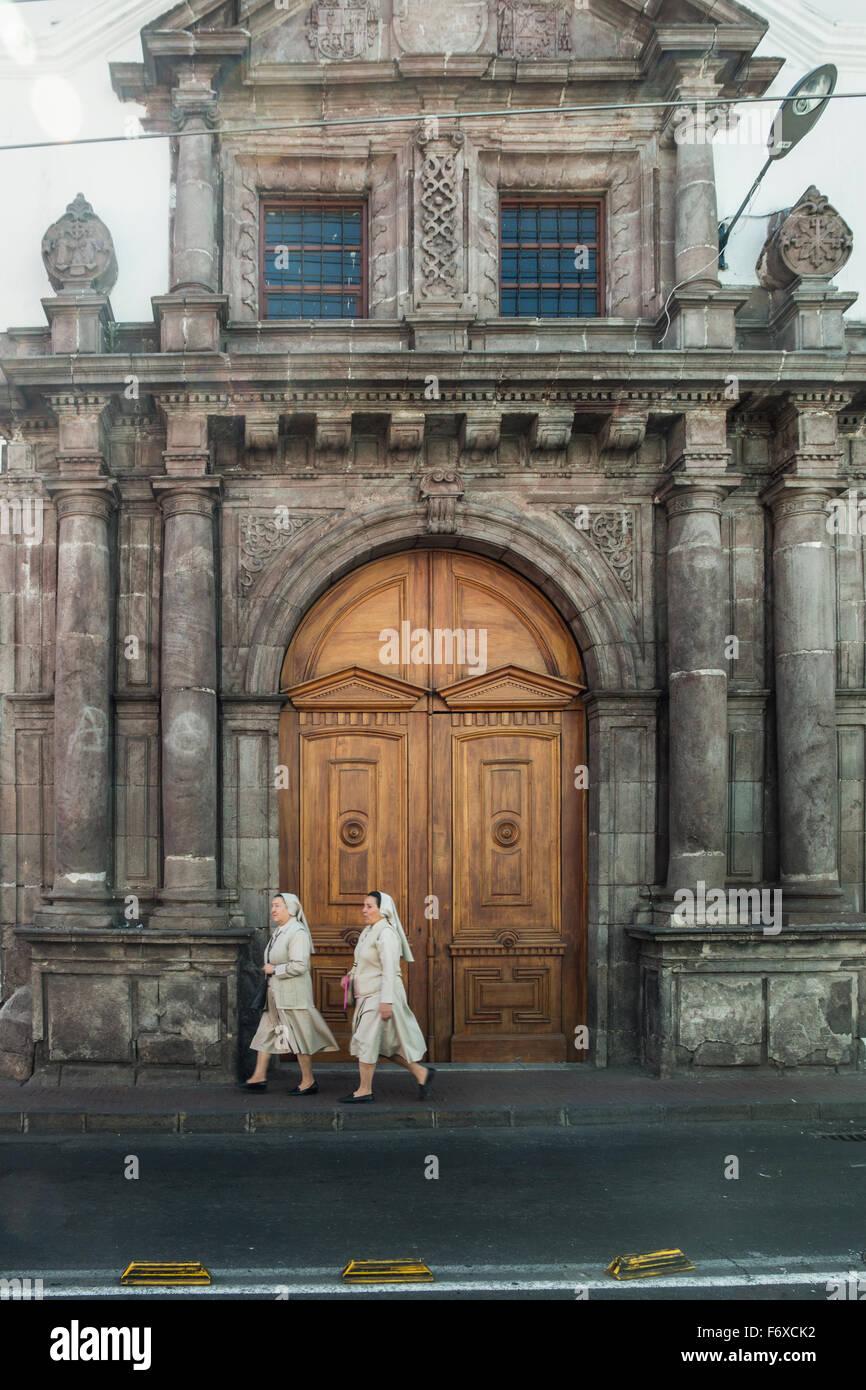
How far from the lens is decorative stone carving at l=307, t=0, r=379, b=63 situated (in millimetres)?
Answer: 11625

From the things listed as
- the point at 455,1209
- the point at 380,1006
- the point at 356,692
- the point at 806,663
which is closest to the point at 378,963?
the point at 380,1006

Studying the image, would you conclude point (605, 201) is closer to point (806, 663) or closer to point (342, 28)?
point (342, 28)

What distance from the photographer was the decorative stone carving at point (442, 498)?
11.1 metres

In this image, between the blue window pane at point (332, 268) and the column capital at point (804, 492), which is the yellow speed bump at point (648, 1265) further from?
the blue window pane at point (332, 268)

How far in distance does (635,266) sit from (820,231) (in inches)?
68.2

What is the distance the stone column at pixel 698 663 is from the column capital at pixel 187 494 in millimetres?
4212

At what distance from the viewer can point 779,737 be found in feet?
36.0

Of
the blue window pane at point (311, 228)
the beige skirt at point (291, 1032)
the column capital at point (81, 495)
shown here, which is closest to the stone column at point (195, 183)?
the blue window pane at point (311, 228)

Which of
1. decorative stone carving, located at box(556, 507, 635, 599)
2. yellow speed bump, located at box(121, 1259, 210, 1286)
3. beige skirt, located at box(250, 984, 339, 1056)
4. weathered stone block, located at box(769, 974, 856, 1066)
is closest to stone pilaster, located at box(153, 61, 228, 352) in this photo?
decorative stone carving, located at box(556, 507, 635, 599)

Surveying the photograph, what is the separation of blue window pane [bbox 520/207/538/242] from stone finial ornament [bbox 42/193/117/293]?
4.06 meters

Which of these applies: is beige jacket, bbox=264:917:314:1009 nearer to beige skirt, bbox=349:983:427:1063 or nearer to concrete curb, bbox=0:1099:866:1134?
beige skirt, bbox=349:983:427:1063
